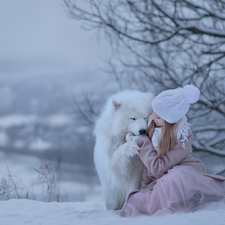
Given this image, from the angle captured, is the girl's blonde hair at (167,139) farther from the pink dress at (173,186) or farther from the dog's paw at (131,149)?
the dog's paw at (131,149)

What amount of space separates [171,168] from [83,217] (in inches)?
43.3

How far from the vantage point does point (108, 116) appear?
3803 millimetres

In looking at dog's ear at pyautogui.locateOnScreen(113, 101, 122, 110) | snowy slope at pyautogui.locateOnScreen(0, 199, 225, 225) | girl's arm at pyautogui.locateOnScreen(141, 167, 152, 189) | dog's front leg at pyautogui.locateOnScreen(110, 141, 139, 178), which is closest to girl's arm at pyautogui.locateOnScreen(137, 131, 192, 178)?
dog's front leg at pyautogui.locateOnScreen(110, 141, 139, 178)

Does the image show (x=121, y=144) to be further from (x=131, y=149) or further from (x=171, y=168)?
(x=171, y=168)

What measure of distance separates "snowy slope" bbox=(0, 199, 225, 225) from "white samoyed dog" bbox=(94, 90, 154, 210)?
0.35 m

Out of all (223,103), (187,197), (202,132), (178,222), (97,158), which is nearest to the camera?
(178,222)

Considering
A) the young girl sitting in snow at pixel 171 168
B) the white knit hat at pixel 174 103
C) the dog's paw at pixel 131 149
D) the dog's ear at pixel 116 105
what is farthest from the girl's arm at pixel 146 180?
the dog's ear at pixel 116 105

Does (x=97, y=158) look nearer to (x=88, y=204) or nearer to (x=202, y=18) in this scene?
(x=88, y=204)

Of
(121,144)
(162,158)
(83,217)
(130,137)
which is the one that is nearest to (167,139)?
(162,158)

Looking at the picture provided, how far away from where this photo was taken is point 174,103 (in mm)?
3240

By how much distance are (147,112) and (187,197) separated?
1062mm

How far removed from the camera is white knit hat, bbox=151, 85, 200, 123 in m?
3.22

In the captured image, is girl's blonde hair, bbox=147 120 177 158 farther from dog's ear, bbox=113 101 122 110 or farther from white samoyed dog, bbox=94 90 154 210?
dog's ear, bbox=113 101 122 110

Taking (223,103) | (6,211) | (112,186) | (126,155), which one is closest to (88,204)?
(112,186)
